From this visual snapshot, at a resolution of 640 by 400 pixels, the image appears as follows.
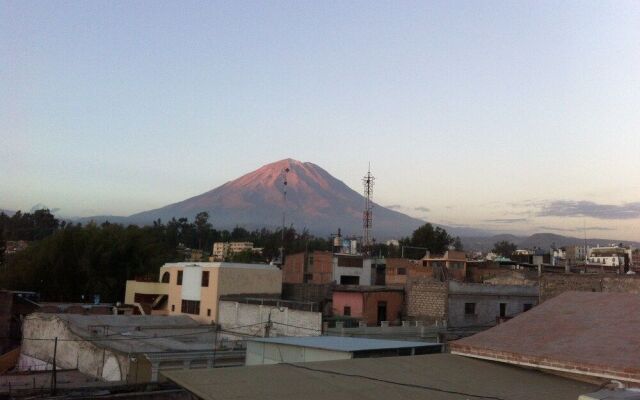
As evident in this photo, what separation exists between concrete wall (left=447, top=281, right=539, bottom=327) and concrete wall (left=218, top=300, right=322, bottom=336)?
7777 millimetres

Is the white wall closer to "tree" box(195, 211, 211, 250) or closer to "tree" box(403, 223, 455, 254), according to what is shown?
"tree" box(403, 223, 455, 254)

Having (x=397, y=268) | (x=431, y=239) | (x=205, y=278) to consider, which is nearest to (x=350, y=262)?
(x=397, y=268)

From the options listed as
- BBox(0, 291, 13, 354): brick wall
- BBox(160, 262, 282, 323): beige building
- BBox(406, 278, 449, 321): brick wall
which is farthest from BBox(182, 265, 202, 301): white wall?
BBox(406, 278, 449, 321): brick wall

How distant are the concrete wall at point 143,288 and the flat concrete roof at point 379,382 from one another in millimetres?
28031

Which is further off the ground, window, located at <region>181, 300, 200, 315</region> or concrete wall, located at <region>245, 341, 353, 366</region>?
concrete wall, located at <region>245, 341, 353, 366</region>

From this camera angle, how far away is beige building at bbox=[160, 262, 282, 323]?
3088 cm

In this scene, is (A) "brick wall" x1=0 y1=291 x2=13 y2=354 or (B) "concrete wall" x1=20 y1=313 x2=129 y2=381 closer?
(B) "concrete wall" x1=20 y1=313 x2=129 y2=381

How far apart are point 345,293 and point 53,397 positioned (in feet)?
57.9

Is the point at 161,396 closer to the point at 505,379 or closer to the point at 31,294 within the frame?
the point at 505,379

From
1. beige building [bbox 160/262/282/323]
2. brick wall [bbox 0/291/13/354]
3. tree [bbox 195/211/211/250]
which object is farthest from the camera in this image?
tree [bbox 195/211/211/250]

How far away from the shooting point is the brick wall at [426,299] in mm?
28250

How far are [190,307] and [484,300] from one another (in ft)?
Answer: 53.2

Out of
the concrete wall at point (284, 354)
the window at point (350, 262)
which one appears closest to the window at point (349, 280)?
the window at point (350, 262)

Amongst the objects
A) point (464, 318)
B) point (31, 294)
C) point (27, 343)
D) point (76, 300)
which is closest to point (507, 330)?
point (464, 318)
